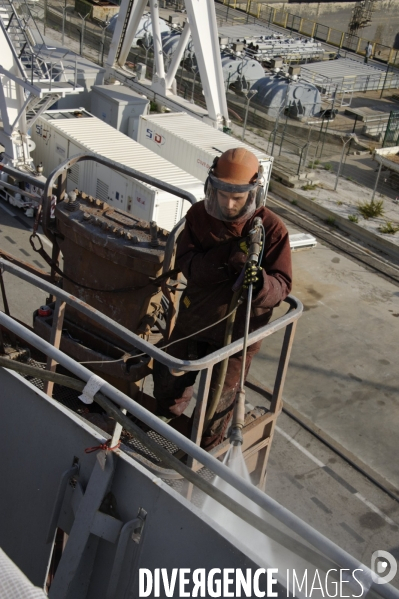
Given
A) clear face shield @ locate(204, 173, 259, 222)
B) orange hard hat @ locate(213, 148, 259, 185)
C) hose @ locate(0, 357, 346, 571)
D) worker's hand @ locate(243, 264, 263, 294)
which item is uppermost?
orange hard hat @ locate(213, 148, 259, 185)

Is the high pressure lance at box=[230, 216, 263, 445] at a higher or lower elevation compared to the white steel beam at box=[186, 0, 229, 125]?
higher

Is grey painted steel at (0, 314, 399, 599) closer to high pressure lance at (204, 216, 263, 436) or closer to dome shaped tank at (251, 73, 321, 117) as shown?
high pressure lance at (204, 216, 263, 436)

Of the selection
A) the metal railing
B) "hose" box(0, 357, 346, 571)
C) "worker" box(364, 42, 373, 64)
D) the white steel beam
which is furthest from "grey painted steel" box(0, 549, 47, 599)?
the metal railing

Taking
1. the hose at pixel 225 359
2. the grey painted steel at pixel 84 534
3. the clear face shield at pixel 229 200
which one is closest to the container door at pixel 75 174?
the clear face shield at pixel 229 200

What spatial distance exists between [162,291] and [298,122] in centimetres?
2978

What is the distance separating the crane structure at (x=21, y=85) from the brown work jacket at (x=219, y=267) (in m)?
15.1

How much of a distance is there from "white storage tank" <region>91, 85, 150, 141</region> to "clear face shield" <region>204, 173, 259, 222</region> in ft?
64.9

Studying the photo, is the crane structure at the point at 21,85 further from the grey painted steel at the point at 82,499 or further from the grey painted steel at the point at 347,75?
the grey painted steel at the point at 347,75

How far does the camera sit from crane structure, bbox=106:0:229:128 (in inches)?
880

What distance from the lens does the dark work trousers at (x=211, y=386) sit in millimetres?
5859

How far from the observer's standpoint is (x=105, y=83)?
2822 cm

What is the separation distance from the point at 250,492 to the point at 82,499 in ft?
4.13

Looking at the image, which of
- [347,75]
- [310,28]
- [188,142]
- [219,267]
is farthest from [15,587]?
[310,28]

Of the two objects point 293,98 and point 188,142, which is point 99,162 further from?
point 293,98
